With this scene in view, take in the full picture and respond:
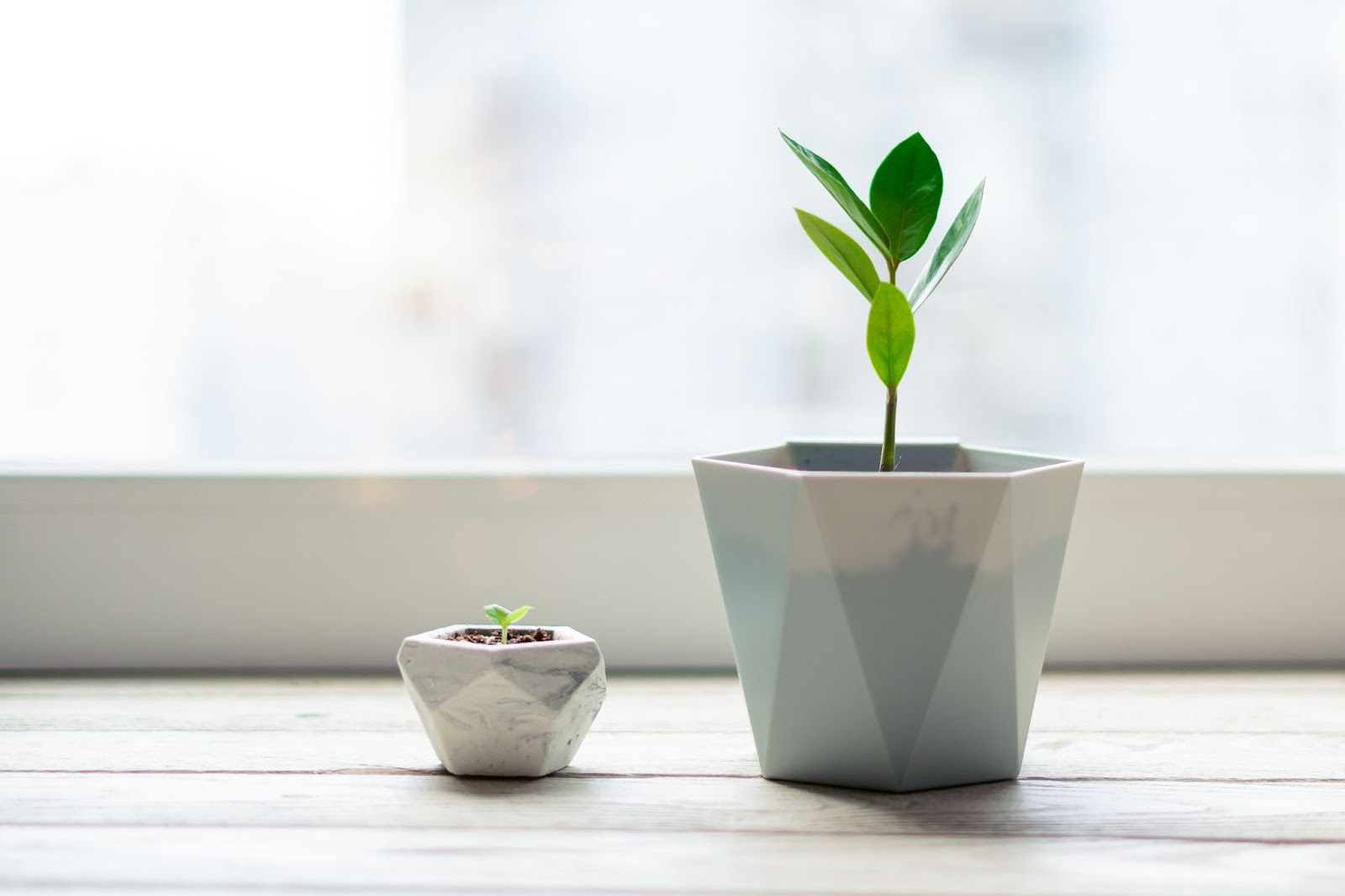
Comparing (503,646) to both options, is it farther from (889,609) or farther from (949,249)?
(949,249)

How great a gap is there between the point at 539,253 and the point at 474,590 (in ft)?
1.16

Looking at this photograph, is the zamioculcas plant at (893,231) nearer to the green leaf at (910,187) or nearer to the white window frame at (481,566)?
the green leaf at (910,187)

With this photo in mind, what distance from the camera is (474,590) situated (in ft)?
3.35

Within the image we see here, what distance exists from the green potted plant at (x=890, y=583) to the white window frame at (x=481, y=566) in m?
0.33

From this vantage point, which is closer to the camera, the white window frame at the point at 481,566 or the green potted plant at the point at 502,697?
the green potted plant at the point at 502,697

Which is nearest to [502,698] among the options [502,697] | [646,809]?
[502,697]

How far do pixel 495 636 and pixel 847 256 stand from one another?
0.35m

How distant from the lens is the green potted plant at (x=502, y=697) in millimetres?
679

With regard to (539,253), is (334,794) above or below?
below

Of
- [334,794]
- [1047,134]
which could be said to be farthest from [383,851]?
[1047,134]

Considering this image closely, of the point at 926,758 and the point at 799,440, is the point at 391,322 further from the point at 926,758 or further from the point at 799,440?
the point at 926,758

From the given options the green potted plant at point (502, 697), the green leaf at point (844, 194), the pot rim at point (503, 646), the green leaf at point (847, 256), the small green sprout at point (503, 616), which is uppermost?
the green leaf at point (844, 194)

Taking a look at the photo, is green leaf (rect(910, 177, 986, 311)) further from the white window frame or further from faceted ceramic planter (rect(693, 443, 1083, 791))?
the white window frame

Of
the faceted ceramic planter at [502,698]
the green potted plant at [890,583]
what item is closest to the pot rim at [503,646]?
the faceted ceramic planter at [502,698]
